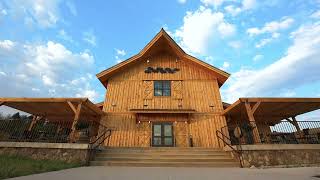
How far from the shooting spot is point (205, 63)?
14586 mm

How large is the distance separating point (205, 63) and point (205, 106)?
10.1ft

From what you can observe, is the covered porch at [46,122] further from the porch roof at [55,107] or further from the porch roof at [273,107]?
the porch roof at [273,107]

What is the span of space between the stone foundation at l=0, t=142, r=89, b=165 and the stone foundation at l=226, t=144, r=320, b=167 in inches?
266

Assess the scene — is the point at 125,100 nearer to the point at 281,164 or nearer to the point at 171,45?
the point at 171,45

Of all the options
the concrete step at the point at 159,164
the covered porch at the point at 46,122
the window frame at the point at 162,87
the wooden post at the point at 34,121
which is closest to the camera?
the concrete step at the point at 159,164

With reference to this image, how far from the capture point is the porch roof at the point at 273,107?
418 inches

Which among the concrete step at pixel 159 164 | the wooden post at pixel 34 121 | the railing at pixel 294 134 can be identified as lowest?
the concrete step at pixel 159 164

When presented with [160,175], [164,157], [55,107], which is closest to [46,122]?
[55,107]

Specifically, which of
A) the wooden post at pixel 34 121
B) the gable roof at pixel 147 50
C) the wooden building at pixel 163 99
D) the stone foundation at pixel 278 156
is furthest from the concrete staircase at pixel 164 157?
the wooden post at pixel 34 121

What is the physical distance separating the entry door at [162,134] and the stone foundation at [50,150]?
191 inches

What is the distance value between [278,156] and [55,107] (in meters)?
12.1

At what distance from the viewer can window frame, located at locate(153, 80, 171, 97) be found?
14.1 m

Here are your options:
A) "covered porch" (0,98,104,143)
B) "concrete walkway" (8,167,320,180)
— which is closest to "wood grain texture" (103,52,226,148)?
"covered porch" (0,98,104,143)

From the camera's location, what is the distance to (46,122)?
1488 centimetres
